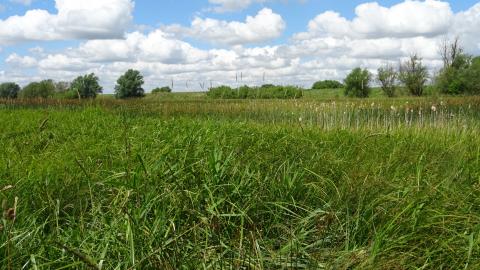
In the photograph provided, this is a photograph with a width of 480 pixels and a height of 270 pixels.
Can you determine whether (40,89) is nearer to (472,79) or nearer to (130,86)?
(130,86)

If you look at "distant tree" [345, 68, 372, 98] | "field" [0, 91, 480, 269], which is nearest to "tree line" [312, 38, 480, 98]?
"distant tree" [345, 68, 372, 98]

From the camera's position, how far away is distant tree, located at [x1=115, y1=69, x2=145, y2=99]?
48.6 meters

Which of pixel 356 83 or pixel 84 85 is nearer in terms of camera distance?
pixel 84 85

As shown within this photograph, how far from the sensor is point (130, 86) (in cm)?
4931

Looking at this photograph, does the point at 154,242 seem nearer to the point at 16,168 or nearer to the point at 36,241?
the point at 36,241

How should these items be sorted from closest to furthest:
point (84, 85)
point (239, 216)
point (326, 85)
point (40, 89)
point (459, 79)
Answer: point (239, 216) → point (84, 85) → point (459, 79) → point (40, 89) → point (326, 85)

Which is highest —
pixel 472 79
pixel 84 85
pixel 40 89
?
pixel 472 79

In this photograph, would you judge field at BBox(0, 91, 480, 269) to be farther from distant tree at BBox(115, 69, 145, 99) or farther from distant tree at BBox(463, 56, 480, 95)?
distant tree at BBox(463, 56, 480, 95)

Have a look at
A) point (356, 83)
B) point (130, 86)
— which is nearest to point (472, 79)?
point (356, 83)

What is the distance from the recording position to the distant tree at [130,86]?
48.6 m

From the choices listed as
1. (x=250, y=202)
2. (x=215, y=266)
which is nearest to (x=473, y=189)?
(x=250, y=202)

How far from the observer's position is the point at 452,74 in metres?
48.7

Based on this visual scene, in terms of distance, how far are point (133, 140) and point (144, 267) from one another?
324 cm

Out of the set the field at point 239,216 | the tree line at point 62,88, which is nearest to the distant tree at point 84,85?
the field at point 239,216
